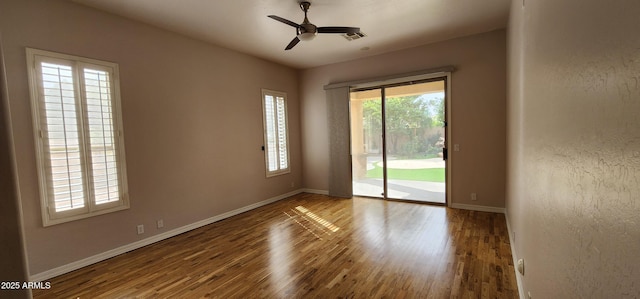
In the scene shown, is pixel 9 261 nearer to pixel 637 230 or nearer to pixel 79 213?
pixel 637 230

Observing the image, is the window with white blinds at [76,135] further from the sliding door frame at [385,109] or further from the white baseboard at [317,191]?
the sliding door frame at [385,109]

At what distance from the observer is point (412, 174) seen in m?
5.12

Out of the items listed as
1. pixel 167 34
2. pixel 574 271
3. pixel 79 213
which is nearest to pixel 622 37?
pixel 574 271

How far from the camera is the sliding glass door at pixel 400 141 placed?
473 cm

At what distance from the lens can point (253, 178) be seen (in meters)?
5.11

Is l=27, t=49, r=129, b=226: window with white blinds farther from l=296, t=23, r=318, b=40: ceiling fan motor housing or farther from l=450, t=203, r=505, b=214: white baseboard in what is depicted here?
l=450, t=203, r=505, b=214: white baseboard

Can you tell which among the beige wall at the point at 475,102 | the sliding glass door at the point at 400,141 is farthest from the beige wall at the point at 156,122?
the beige wall at the point at 475,102

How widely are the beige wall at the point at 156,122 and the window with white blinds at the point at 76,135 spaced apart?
82 millimetres

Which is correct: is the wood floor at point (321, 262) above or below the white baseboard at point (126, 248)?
below

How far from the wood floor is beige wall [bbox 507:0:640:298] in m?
1.21

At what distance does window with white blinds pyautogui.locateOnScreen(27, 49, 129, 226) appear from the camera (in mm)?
2666

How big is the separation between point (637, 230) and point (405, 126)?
4.62m

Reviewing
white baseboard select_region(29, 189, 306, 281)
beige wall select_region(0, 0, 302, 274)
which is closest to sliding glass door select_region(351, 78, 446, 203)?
beige wall select_region(0, 0, 302, 274)

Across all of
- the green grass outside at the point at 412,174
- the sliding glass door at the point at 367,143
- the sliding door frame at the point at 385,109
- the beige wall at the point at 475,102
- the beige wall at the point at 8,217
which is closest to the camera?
the beige wall at the point at 8,217
